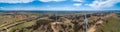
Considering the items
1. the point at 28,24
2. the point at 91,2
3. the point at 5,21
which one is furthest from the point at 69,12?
the point at 5,21

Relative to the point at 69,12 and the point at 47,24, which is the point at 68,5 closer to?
the point at 69,12

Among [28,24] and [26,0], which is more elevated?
[26,0]

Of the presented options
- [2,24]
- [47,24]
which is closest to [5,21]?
[2,24]

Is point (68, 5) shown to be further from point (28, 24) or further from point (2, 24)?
point (2, 24)

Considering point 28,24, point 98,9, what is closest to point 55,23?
point 28,24

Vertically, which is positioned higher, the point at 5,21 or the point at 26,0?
the point at 26,0
